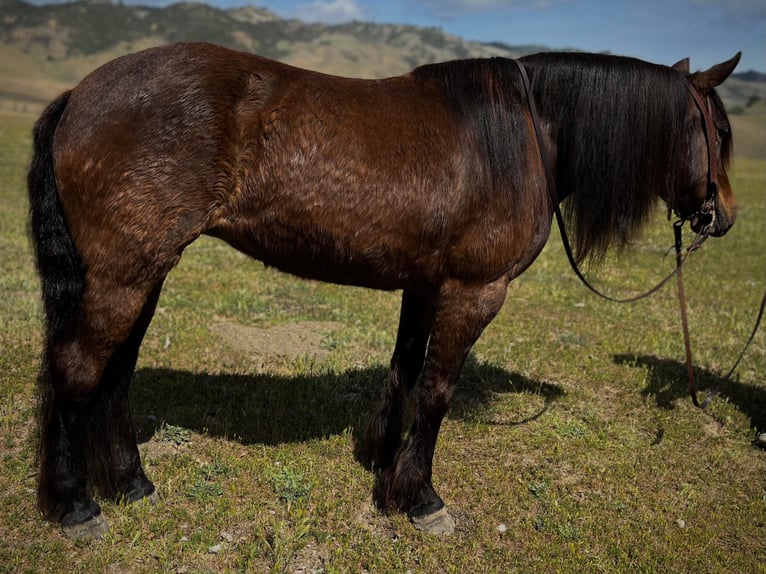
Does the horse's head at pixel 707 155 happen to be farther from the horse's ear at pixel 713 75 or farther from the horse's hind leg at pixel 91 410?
the horse's hind leg at pixel 91 410

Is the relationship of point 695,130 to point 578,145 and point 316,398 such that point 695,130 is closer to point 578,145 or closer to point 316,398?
point 578,145

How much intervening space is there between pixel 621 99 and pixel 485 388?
284 centimetres

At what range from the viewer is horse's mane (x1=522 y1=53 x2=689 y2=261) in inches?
135

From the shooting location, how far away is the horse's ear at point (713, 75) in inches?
137

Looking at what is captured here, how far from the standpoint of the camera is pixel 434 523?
11.8ft

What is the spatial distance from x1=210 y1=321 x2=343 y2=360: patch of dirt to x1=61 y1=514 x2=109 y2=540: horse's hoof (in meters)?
2.59

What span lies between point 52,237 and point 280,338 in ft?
11.1

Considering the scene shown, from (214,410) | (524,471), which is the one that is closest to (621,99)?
(524,471)

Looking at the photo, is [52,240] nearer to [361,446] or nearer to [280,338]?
[361,446]

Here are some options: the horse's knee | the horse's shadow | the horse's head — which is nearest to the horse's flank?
the horse's knee

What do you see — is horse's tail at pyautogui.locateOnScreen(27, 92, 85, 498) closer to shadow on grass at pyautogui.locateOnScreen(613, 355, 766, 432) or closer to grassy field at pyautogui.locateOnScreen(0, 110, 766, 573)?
grassy field at pyautogui.locateOnScreen(0, 110, 766, 573)

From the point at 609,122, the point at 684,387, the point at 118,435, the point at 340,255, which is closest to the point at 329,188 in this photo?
the point at 340,255

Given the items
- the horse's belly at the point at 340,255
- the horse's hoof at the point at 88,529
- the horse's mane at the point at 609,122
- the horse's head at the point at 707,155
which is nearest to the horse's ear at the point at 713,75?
the horse's head at the point at 707,155

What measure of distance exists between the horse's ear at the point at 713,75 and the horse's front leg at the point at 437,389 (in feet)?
5.44
